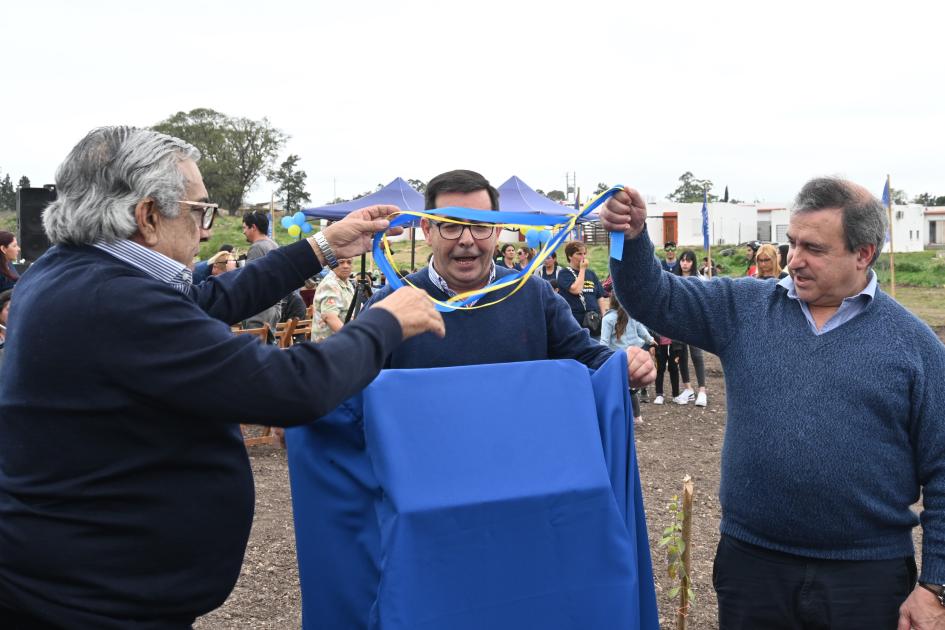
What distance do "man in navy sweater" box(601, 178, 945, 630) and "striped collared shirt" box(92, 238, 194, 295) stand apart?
1143 mm

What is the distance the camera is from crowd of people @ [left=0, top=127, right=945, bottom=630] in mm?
1613

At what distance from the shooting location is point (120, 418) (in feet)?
5.34

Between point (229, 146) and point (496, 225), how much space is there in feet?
180

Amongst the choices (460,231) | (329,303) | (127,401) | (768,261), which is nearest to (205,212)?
(127,401)

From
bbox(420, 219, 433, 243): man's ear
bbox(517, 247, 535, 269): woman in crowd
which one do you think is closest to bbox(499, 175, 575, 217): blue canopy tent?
bbox(517, 247, 535, 269): woman in crowd

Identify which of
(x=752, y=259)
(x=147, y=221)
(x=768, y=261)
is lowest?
(x=752, y=259)

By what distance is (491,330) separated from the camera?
2.45 metres

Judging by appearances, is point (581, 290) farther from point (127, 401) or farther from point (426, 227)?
point (127, 401)

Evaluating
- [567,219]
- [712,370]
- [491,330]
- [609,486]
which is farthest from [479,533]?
[712,370]

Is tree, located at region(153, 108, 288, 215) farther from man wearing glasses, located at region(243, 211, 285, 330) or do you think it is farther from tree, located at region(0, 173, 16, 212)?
man wearing glasses, located at region(243, 211, 285, 330)

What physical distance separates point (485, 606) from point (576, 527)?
0.27 metres

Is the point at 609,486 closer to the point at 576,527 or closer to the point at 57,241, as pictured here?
the point at 576,527

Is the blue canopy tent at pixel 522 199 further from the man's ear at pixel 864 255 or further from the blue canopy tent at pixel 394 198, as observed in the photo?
the man's ear at pixel 864 255

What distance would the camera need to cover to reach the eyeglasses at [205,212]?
1.85m
